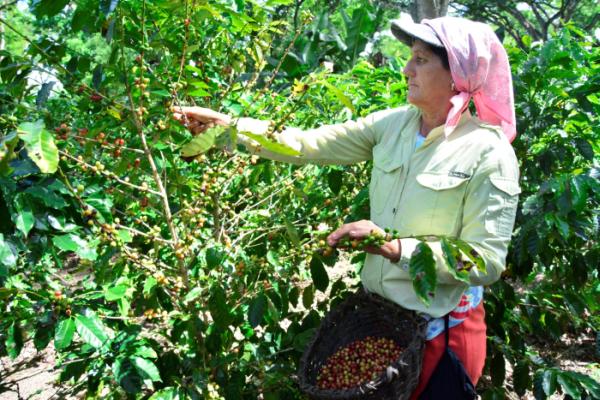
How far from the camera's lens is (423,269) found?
158 cm

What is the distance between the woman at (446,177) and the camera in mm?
1807

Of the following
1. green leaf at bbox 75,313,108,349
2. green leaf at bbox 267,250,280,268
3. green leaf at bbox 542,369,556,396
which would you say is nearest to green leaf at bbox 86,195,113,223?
green leaf at bbox 75,313,108,349

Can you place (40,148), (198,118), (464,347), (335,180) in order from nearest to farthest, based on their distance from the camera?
(40,148) < (464,347) < (198,118) < (335,180)

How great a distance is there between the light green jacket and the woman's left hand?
0.08 ft

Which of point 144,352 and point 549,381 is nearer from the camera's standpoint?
point 144,352

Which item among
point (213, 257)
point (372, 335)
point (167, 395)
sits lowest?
point (167, 395)

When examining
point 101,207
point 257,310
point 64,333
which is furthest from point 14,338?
point 257,310

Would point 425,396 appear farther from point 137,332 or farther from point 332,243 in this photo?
point 137,332

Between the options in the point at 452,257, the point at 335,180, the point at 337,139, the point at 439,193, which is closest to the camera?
the point at 452,257

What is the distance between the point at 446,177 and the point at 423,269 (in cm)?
41

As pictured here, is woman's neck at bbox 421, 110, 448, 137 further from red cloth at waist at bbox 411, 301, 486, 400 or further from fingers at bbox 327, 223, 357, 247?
red cloth at waist at bbox 411, 301, 486, 400

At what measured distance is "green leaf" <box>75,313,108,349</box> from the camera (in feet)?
6.03

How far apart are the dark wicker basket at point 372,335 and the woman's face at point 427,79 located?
0.65 meters

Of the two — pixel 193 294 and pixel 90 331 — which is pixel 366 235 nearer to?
pixel 193 294
